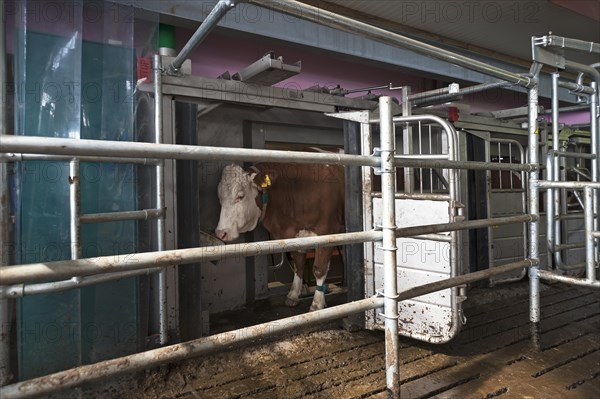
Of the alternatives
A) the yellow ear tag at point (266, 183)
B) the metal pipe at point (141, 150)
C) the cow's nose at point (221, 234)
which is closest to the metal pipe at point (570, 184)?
the metal pipe at point (141, 150)

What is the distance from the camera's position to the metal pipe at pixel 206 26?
1.42 meters

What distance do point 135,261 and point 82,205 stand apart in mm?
1347

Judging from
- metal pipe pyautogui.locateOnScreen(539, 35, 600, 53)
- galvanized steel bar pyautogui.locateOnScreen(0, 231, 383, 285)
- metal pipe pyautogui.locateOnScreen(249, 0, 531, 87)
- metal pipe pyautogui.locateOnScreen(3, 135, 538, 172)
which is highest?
metal pipe pyautogui.locateOnScreen(539, 35, 600, 53)

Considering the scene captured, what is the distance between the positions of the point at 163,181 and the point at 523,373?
218 centimetres

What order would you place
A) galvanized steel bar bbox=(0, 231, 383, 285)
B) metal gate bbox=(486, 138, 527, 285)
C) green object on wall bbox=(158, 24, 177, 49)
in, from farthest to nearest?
1. metal gate bbox=(486, 138, 527, 285)
2. green object on wall bbox=(158, 24, 177, 49)
3. galvanized steel bar bbox=(0, 231, 383, 285)

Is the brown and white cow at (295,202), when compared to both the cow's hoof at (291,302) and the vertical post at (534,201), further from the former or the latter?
the vertical post at (534,201)

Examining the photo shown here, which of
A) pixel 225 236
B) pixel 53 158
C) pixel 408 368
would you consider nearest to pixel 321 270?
pixel 225 236

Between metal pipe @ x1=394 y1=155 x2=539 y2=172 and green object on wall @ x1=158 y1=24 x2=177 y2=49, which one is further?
green object on wall @ x1=158 y1=24 x2=177 y2=49

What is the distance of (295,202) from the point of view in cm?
366

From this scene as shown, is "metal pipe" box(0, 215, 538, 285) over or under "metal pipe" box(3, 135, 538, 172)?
under

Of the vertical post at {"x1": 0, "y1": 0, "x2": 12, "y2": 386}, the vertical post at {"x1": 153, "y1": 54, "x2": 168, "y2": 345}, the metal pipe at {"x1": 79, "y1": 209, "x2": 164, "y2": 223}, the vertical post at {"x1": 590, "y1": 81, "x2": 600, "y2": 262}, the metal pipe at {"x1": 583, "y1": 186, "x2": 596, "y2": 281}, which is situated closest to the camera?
the vertical post at {"x1": 0, "y1": 0, "x2": 12, "y2": 386}

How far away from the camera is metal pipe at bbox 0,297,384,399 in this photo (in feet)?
2.78

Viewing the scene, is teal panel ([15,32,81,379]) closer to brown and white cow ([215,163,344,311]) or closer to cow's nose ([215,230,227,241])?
cow's nose ([215,230,227,241])

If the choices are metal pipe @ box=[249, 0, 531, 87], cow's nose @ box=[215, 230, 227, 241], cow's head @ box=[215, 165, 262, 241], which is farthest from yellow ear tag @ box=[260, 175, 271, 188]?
metal pipe @ box=[249, 0, 531, 87]
